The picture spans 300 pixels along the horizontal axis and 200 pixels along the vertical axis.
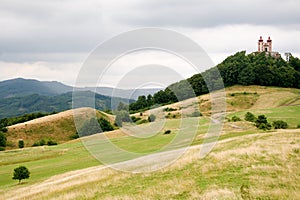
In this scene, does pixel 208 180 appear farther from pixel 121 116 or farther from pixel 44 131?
pixel 44 131

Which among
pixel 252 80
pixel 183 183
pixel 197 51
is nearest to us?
pixel 183 183

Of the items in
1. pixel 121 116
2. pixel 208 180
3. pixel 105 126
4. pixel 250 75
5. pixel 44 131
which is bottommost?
pixel 44 131

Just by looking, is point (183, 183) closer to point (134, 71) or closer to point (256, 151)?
point (134, 71)

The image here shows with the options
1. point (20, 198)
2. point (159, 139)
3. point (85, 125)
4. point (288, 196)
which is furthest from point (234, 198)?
point (85, 125)

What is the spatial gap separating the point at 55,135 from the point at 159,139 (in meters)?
83.2

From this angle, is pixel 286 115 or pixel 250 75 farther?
pixel 250 75

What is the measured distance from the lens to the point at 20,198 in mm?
28625

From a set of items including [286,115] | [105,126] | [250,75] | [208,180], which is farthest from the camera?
[250,75]

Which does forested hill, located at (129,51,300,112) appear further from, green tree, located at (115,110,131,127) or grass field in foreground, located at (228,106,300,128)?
green tree, located at (115,110,131,127)

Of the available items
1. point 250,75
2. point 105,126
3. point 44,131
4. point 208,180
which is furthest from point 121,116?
point 250,75

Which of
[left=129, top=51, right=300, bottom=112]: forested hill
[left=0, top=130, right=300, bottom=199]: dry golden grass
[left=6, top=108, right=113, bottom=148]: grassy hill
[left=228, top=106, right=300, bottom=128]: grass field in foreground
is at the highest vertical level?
[left=129, top=51, right=300, bottom=112]: forested hill

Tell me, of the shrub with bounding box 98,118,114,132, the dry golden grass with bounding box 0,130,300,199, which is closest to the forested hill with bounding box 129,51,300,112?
the shrub with bounding box 98,118,114,132

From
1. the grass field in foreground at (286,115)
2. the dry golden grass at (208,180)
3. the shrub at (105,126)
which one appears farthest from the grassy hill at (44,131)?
the dry golden grass at (208,180)

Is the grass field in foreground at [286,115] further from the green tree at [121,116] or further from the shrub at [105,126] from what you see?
the green tree at [121,116]
